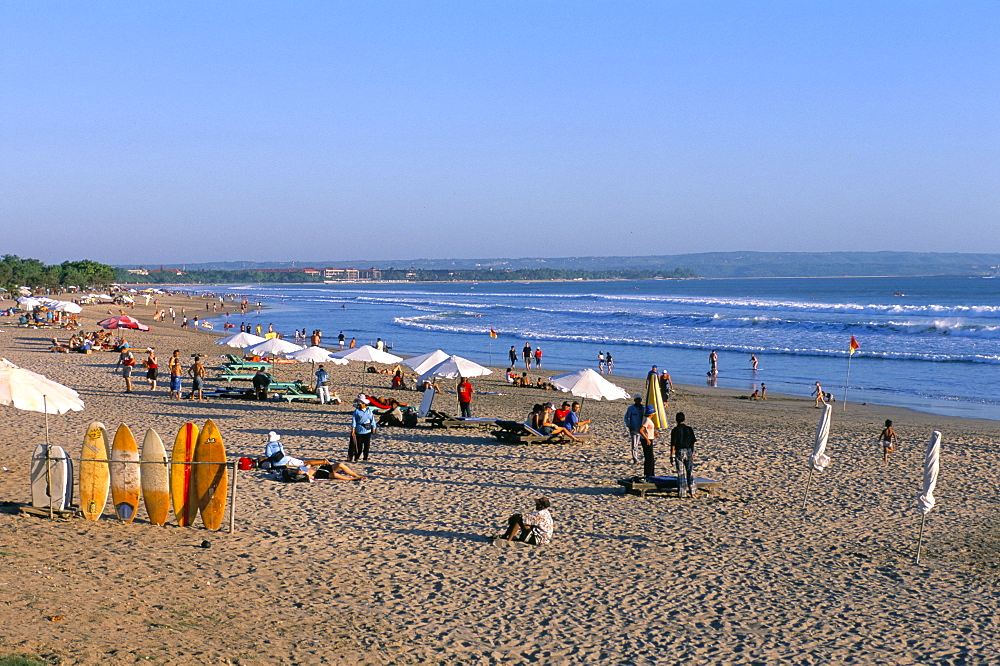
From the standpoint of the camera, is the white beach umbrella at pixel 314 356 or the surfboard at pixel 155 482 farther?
the white beach umbrella at pixel 314 356

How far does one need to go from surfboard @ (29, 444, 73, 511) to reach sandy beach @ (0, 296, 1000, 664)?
295mm

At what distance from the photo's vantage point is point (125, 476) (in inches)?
388

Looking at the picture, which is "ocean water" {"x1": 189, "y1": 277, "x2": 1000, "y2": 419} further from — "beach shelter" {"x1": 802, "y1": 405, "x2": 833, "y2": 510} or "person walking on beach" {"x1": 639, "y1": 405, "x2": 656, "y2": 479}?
"person walking on beach" {"x1": 639, "y1": 405, "x2": 656, "y2": 479}

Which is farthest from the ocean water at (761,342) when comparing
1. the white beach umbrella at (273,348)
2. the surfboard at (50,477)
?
the surfboard at (50,477)

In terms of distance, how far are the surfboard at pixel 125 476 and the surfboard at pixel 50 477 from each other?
51 centimetres

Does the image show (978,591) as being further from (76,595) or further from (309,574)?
(76,595)

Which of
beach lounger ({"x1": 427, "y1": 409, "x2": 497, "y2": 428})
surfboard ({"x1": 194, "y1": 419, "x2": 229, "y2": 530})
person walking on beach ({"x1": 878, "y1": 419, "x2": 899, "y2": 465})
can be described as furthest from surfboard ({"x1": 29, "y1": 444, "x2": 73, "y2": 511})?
person walking on beach ({"x1": 878, "y1": 419, "x2": 899, "y2": 465})

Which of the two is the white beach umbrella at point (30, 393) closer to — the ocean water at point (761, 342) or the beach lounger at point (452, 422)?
the beach lounger at point (452, 422)

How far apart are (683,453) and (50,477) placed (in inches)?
312

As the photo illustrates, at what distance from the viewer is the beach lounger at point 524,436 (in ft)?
54.4

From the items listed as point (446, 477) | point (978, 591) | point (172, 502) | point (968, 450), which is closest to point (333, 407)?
point (446, 477)

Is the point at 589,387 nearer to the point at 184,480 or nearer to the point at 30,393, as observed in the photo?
the point at 184,480

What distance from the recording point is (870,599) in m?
8.59

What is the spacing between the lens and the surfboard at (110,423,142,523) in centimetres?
980
